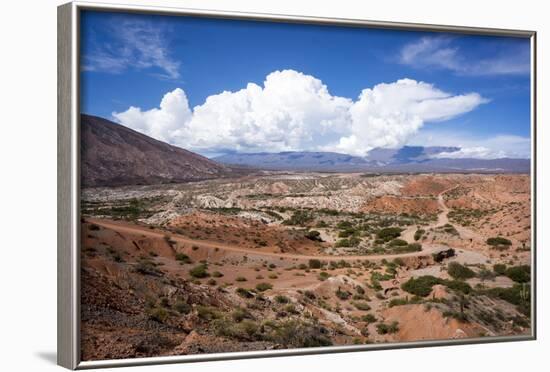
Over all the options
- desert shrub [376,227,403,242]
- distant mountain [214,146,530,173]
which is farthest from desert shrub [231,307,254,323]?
desert shrub [376,227,403,242]

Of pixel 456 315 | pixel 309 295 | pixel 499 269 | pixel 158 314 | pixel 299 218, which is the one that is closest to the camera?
pixel 158 314

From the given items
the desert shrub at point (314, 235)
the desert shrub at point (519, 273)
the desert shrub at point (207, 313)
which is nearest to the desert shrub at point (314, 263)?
the desert shrub at point (314, 235)

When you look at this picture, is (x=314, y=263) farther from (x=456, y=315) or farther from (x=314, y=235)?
(x=456, y=315)

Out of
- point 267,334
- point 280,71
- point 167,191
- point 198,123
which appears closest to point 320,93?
point 280,71

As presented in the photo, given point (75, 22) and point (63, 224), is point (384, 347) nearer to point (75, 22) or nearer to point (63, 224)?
point (63, 224)

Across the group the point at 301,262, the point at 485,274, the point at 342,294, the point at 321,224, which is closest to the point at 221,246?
the point at 301,262

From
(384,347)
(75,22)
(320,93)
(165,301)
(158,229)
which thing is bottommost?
(384,347)
